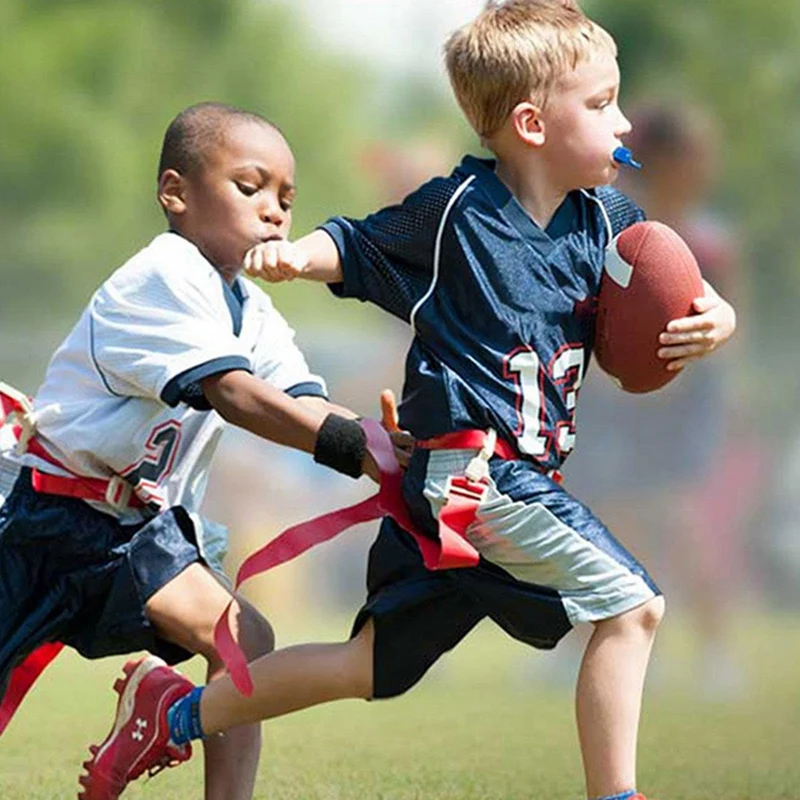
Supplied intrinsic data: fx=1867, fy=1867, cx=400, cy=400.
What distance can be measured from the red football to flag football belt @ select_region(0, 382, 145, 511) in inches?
35.6

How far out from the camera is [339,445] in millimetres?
3092

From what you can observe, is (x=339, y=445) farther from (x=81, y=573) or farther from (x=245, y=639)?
(x=81, y=573)

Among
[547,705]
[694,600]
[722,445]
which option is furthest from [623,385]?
[722,445]

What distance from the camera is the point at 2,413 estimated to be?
11.6 ft

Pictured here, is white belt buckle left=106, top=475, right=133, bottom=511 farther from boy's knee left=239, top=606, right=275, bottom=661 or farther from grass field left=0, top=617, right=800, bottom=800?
grass field left=0, top=617, right=800, bottom=800

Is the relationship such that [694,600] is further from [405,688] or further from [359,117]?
[405,688]

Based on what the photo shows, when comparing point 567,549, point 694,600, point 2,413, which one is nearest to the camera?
point 567,549

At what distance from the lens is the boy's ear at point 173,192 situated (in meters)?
3.50

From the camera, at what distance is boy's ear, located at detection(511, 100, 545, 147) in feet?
10.5

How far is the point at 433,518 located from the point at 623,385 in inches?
16.8

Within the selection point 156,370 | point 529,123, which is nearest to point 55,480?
point 156,370

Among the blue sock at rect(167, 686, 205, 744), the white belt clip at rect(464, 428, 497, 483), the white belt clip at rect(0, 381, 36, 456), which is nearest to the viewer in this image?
the white belt clip at rect(464, 428, 497, 483)

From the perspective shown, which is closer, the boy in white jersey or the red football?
the red football

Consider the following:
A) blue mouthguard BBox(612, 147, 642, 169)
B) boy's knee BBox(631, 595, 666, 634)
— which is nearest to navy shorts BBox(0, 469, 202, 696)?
boy's knee BBox(631, 595, 666, 634)
